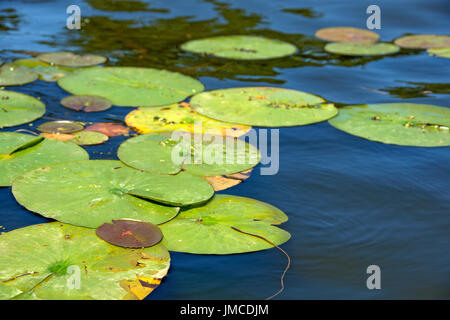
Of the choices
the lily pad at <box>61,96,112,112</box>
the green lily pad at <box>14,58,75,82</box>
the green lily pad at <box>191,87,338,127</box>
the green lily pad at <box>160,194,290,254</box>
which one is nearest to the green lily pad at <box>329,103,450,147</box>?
the green lily pad at <box>191,87,338,127</box>

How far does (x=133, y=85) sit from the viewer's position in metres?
4.31

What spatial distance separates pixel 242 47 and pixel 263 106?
187cm

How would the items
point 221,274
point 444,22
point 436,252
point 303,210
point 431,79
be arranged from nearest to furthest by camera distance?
point 221,274
point 436,252
point 303,210
point 431,79
point 444,22

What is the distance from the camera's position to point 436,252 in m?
2.44

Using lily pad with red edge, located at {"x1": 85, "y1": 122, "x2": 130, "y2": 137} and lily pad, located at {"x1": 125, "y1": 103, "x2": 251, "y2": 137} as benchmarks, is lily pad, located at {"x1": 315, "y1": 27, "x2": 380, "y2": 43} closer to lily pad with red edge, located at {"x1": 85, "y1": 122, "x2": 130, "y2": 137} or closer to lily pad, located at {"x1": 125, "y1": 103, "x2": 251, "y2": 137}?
lily pad, located at {"x1": 125, "y1": 103, "x2": 251, "y2": 137}

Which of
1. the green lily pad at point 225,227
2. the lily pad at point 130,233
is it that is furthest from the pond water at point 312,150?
the lily pad at point 130,233

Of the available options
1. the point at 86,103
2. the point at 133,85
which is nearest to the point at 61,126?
the point at 86,103

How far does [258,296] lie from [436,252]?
0.94m

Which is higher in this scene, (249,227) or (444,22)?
(444,22)

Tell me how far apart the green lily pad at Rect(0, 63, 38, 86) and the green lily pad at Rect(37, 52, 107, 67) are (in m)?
0.33

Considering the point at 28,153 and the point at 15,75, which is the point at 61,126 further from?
the point at 15,75

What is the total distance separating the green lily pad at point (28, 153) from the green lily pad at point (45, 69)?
4.47 ft

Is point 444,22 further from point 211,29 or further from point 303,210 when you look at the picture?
point 303,210
